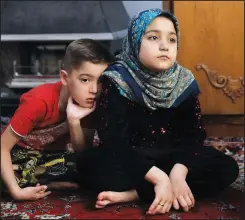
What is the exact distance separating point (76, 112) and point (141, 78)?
0.56ft

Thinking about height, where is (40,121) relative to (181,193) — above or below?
above

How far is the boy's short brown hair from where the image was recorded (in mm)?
1029

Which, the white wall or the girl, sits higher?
the white wall

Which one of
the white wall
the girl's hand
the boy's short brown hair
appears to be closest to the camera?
the girl's hand

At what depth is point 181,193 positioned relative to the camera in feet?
3.11

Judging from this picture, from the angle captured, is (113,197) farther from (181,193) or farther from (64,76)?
(64,76)

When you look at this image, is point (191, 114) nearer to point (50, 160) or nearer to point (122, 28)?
point (50, 160)

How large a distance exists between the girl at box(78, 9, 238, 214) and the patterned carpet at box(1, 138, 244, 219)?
0.07ft

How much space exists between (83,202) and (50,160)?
0.14m

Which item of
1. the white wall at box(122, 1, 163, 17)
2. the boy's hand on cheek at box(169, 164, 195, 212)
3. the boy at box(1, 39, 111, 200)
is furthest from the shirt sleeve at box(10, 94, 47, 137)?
the white wall at box(122, 1, 163, 17)

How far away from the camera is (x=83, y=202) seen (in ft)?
3.36

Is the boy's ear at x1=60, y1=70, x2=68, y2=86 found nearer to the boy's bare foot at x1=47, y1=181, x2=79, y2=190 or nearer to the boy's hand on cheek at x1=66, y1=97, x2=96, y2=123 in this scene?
the boy's hand on cheek at x1=66, y1=97, x2=96, y2=123

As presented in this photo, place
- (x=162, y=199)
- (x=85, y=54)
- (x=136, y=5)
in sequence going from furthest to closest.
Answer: (x=136, y=5)
(x=85, y=54)
(x=162, y=199)

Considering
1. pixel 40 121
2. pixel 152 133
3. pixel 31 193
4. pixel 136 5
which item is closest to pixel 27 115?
pixel 40 121
